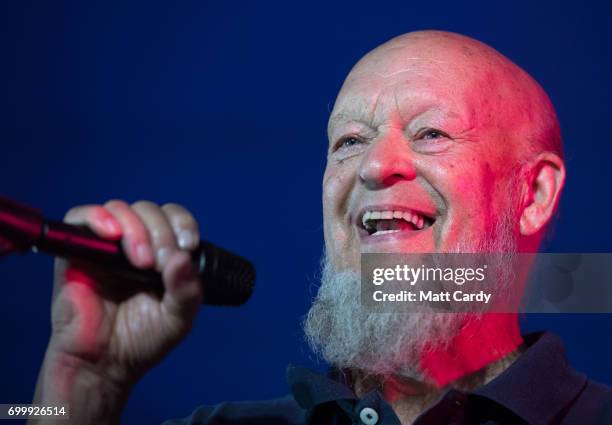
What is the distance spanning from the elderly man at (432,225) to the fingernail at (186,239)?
285 mm

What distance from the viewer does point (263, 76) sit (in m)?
2.18

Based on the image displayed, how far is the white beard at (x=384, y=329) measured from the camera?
1.57 metres

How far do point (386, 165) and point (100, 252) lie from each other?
0.65 m

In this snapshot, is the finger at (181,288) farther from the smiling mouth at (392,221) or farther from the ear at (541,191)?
the ear at (541,191)

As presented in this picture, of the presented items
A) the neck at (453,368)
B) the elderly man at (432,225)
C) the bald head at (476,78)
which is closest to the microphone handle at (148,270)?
the elderly man at (432,225)

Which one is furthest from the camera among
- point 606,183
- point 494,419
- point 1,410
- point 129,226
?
point 606,183

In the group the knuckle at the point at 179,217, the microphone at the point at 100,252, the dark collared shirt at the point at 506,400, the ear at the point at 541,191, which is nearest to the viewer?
the microphone at the point at 100,252

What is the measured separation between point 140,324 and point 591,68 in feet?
4.08

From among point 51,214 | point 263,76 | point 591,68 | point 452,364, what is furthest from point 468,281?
point 51,214

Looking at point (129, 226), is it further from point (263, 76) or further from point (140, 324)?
point (263, 76)

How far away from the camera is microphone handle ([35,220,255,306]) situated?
3.41 feet

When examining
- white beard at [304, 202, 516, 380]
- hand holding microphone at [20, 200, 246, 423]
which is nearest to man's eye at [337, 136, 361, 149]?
white beard at [304, 202, 516, 380]

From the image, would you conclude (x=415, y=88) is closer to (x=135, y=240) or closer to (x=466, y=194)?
(x=466, y=194)

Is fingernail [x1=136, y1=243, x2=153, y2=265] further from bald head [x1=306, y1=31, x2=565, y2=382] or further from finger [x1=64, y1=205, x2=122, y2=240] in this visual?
bald head [x1=306, y1=31, x2=565, y2=382]
